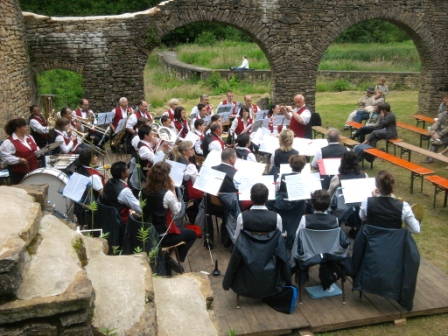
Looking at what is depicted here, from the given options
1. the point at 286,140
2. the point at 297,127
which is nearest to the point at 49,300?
the point at 286,140

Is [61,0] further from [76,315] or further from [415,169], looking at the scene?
[76,315]

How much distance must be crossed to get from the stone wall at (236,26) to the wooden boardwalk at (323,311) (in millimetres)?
9254

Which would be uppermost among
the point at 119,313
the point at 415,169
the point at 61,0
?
the point at 61,0

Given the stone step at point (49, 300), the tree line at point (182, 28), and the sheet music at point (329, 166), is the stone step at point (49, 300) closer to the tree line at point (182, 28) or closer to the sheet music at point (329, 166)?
the sheet music at point (329, 166)

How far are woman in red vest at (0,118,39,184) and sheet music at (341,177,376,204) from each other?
16.2 ft

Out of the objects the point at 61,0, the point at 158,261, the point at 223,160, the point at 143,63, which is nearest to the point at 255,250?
the point at 158,261

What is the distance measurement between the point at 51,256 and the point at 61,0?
115 feet

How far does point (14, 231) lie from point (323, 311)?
345cm

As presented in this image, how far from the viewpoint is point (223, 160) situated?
663cm

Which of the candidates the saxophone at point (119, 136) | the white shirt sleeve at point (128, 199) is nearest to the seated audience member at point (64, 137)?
the saxophone at point (119, 136)

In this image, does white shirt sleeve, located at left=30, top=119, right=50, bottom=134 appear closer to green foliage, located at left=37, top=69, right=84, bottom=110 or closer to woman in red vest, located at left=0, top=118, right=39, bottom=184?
woman in red vest, located at left=0, top=118, right=39, bottom=184

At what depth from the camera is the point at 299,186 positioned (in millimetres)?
5992

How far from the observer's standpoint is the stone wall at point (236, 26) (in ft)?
43.0

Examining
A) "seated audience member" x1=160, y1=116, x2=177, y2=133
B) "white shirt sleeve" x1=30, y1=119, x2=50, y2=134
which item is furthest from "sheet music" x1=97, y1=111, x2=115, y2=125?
"seated audience member" x1=160, y1=116, x2=177, y2=133
